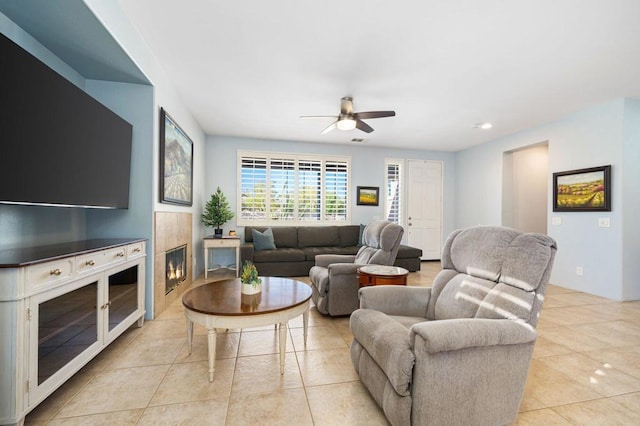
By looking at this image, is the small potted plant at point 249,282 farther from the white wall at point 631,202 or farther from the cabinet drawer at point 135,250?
the white wall at point 631,202

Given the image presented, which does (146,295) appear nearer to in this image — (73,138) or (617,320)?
(73,138)

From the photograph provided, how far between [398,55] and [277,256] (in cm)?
350

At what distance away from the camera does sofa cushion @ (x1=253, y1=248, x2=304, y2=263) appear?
4855 mm

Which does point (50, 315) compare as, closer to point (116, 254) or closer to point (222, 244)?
point (116, 254)

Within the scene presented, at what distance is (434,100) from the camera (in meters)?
3.80

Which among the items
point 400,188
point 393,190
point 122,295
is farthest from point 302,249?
point 122,295

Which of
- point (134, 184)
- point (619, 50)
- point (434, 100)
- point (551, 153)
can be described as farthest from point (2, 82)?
point (551, 153)

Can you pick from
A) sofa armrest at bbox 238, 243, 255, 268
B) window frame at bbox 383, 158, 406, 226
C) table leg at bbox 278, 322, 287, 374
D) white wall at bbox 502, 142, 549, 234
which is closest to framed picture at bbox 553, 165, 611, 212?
white wall at bbox 502, 142, 549, 234

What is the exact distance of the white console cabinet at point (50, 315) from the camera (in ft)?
4.37

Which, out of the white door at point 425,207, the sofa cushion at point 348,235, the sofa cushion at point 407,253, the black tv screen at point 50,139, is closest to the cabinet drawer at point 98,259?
the black tv screen at point 50,139

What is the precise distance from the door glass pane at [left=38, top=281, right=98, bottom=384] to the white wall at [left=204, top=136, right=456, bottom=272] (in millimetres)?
3733

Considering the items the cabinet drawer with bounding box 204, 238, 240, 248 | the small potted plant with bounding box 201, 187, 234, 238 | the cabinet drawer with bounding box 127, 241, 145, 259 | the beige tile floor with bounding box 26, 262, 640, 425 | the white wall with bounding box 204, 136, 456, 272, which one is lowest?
the beige tile floor with bounding box 26, 262, 640, 425

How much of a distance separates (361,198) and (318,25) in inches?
170

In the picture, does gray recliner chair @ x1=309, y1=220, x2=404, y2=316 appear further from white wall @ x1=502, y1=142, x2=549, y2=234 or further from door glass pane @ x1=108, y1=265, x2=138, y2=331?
white wall @ x1=502, y1=142, x2=549, y2=234
